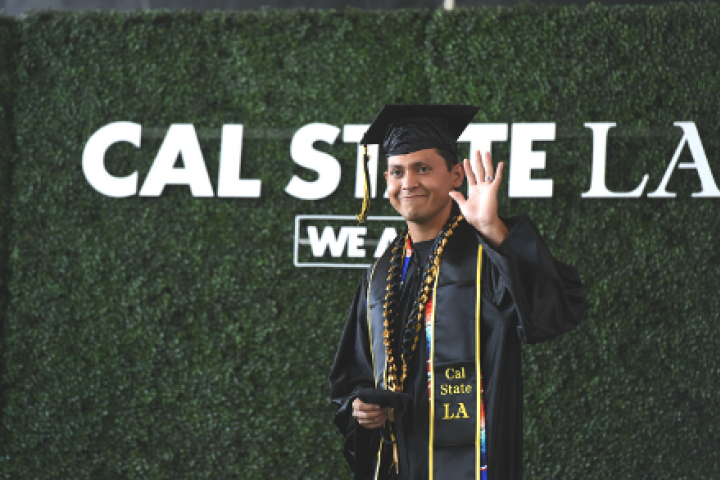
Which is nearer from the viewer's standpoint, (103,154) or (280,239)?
(280,239)

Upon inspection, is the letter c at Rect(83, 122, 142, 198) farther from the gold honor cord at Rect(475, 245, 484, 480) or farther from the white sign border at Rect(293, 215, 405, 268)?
the gold honor cord at Rect(475, 245, 484, 480)

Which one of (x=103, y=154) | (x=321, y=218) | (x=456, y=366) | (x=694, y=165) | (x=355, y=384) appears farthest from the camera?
(x=103, y=154)

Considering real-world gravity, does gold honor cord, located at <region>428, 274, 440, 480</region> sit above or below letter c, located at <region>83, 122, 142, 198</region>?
below

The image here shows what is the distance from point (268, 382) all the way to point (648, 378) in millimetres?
2131

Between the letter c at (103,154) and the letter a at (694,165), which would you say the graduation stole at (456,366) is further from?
the letter c at (103,154)

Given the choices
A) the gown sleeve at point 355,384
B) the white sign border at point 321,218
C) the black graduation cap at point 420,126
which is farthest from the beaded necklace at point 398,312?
the white sign border at point 321,218

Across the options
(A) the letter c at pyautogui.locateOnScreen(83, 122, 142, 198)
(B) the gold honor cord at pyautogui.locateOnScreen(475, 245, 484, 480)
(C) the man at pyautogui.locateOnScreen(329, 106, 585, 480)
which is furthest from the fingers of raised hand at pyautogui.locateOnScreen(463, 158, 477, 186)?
(A) the letter c at pyautogui.locateOnScreen(83, 122, 142, 198)

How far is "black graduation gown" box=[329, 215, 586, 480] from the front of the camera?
5.86ft

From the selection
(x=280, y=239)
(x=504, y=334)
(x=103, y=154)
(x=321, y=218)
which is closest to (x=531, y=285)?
(x=504, y=334)

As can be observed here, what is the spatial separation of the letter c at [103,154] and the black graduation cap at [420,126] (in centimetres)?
248

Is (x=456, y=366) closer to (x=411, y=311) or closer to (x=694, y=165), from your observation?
(x=411, y=311)

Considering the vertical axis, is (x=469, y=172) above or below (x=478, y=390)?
above

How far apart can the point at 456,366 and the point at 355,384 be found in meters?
0.41

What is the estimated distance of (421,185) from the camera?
6.69ft
